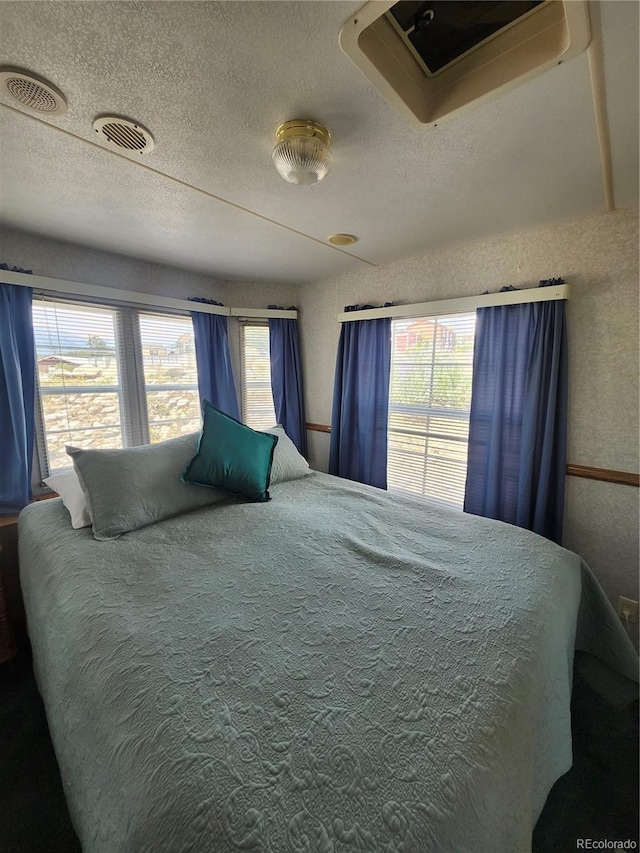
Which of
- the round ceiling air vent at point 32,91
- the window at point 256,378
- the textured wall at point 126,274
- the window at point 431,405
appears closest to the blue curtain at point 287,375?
the window at point 256,378

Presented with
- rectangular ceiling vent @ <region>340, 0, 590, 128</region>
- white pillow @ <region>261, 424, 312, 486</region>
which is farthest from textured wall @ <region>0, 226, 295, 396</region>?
rectangular ceiling vent @ <region>340, 0, 590, 128</region>

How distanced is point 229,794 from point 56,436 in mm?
2385

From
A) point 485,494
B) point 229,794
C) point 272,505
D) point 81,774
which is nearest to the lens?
point 229,794

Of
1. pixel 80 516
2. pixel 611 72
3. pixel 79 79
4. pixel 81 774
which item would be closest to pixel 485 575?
pixel 81 774

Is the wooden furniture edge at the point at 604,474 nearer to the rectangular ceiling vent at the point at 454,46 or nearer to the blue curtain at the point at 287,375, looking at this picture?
the rectangular ceiling vent at the point at 454,46

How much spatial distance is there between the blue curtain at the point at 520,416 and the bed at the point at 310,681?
56 cm

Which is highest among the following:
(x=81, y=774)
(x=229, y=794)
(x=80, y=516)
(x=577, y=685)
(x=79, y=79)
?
(x=79, y=79)

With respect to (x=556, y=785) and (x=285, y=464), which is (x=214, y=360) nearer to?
(x=285, y=464)

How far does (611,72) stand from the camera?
92cm

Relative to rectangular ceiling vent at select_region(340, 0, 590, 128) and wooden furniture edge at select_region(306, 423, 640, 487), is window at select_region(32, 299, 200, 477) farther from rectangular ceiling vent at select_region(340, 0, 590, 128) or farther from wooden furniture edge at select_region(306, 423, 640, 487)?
wooden furniture edge at select_region(306, 423, 640, 487)

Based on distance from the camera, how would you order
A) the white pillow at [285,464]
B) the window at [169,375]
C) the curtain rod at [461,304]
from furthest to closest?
the window at [169,375]
the white pillow at [285,464]
the curtain rod at [461,304]

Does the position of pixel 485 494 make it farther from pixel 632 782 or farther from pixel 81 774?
pixel 81 774

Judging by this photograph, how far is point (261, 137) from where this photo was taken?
1.18 m

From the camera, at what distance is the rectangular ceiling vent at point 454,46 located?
32.9 inches
